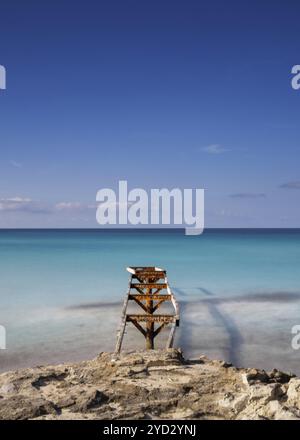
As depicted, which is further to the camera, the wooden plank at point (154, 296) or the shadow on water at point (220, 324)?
the wooden plank at point (154, 296)

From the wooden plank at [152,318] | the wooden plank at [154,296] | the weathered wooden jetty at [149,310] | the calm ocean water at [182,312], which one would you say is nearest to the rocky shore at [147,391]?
the weathered wooden jetty at [149,310]

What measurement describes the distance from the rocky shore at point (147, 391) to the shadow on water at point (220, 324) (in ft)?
14.5

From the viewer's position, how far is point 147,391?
5996mm

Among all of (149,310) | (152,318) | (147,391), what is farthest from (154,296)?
(147,391)

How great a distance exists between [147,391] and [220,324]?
921cm

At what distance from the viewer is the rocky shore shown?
5410 millimetres

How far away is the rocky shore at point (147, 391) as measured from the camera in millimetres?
5410

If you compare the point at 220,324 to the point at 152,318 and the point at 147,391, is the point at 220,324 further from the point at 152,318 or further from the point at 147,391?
the point at 147,391

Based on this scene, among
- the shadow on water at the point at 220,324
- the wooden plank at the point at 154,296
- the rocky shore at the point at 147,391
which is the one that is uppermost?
the wooden plank at the point at 154,296

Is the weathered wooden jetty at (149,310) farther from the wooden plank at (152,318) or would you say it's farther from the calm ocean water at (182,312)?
the calm ocean water at (182,312)

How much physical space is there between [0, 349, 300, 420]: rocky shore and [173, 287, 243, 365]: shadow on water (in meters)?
4.41

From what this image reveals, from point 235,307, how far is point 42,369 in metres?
12.3

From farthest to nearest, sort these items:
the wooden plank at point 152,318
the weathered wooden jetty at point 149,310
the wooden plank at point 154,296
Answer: the wooden plank at point 154,296 → the wooden plank at point 152,318 → the weathered wooden jetty at point 149,310
